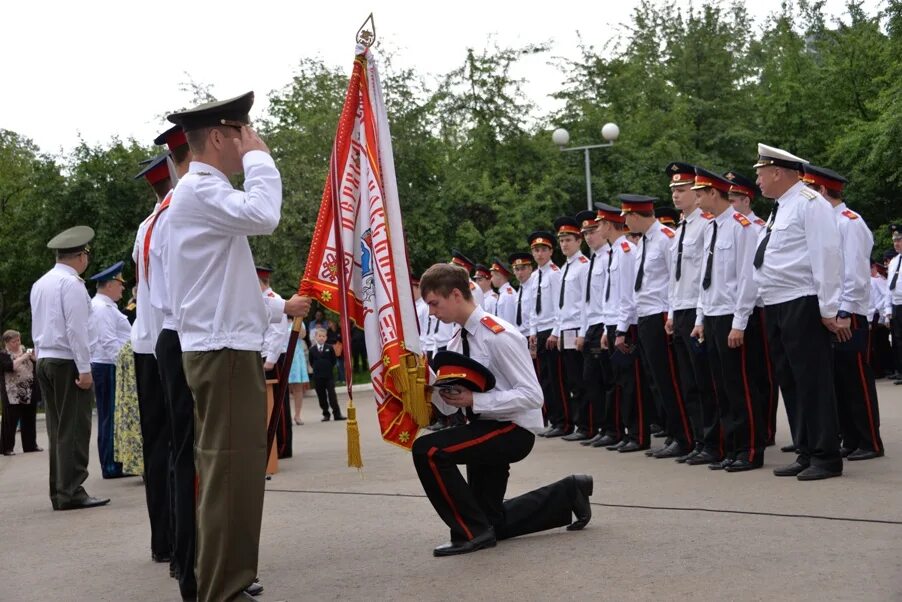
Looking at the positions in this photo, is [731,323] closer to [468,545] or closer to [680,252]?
[680,252]

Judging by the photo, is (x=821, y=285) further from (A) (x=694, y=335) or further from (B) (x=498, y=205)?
(B) (x=498, y=205)

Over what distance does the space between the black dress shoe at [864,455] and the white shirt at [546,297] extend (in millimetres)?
5148

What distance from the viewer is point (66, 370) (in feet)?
33.2

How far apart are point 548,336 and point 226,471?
952 centimetres

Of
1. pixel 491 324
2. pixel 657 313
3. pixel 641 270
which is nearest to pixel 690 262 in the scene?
pixel 657 313

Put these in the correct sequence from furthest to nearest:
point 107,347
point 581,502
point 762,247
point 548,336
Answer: point 548,336, point 107,347, point 762,247, point 581,502

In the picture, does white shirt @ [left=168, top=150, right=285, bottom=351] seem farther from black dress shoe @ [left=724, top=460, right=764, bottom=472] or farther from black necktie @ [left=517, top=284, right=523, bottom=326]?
black necktie @ [left=517, top=284, right=523, bottom=326]

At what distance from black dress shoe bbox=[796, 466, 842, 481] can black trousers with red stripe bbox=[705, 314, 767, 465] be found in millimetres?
859

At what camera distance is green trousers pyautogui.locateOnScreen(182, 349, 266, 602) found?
17.1ft

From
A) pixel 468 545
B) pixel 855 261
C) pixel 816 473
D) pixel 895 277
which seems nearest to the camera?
pixel 468 545

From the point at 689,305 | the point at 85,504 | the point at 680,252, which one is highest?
the point at 680,252

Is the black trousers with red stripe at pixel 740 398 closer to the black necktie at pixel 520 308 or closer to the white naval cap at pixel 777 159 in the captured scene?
the white naval cap at pixel 777 159

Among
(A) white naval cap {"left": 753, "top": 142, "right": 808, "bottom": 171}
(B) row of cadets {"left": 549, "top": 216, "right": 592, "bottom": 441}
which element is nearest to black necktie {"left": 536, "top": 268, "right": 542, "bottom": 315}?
(B) row of cadets {"left": 549, "top": 216, "right": 592, "bottom": 441}

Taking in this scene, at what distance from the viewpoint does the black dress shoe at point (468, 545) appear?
259 inches
